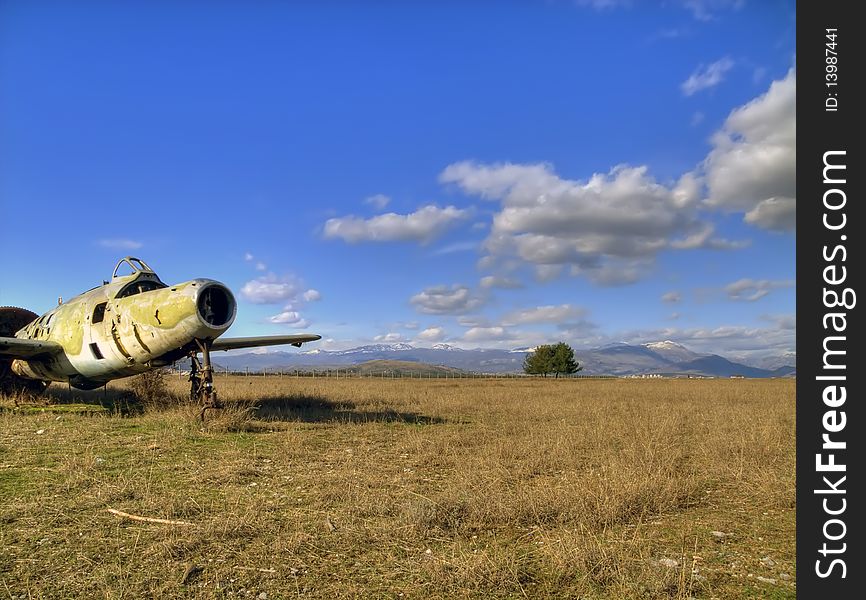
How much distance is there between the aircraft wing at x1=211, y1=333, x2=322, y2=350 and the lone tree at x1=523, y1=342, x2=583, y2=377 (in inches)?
3300

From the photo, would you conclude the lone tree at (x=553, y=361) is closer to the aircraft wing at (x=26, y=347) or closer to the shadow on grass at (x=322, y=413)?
the shadow on grass at (x=322, y=413)

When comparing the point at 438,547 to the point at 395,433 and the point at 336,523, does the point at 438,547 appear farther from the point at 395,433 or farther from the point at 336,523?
the point at 395,433

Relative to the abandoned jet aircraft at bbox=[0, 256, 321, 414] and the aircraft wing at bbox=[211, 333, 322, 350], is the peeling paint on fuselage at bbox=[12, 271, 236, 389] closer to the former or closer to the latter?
the abandoned jet aircraft at bbox=[0, 256, 321, 414]

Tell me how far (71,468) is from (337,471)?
3.84 m

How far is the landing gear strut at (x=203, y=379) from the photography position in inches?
494

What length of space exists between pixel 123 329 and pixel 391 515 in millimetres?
10938

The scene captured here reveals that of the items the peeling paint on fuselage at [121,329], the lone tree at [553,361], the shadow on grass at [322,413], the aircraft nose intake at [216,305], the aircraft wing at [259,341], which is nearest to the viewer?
the aircraft nose intake at [216,305]

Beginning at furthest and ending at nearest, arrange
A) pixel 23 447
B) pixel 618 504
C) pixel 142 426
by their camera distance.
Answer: pixel 142 426 → pixel 23 447 → pixel 618 504

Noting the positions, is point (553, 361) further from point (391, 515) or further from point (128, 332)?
point (391, 515)

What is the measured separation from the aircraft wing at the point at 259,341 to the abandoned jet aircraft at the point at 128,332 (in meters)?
0.25

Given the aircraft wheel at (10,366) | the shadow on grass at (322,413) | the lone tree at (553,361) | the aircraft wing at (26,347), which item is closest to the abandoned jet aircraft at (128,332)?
the aircraft wing at (26,347)
